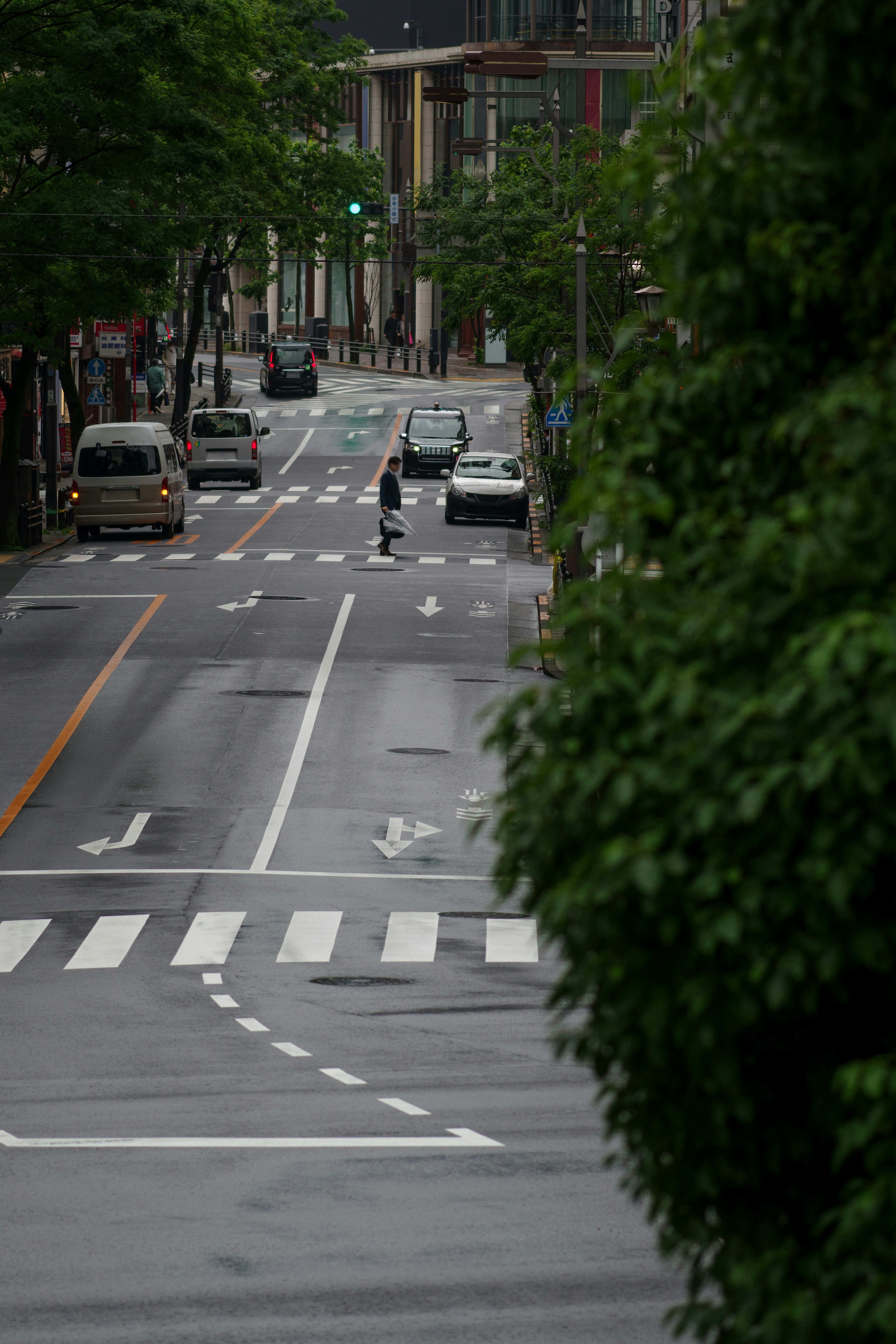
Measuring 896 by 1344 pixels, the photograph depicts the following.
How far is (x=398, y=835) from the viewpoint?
19984 millimetres

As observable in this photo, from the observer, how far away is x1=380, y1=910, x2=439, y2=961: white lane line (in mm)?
15695

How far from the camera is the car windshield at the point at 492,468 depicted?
49.5 meters

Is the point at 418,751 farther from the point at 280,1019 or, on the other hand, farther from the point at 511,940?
the point at 280,1019

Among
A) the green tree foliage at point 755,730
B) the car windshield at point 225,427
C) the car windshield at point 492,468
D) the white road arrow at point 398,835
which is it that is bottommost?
the white road arrow at point 398,835

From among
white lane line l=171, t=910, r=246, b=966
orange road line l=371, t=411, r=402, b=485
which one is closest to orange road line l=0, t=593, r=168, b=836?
white lane line l=171, t=910, r=246, b=966

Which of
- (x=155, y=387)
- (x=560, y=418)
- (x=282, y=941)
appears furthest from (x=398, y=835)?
(x=155, y=387)

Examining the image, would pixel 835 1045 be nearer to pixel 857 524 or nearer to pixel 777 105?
pixel 857 524

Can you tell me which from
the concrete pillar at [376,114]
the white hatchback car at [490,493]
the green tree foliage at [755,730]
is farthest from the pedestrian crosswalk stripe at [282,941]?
the concrete pillar at [376,114]

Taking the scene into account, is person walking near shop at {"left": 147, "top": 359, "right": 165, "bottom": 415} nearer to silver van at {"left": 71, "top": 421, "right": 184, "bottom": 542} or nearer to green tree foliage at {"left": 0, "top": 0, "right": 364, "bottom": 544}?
silver van at {"left": 71, "top": 421, "right": 184, "bottom": 542}

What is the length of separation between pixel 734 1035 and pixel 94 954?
11.6 m

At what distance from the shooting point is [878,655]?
3.95 m

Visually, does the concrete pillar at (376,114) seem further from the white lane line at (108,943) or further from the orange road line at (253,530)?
the white lane line at (108,943)

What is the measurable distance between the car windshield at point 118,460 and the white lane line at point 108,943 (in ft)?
88.2

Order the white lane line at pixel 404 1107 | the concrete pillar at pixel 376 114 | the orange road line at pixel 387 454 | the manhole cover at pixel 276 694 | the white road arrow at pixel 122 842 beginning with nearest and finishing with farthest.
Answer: the white lane line at pixel 404 1107 → the white road arrow at pixel 122 842 → the manhole cover at pixel 276 694 → the orange road line at pixel 387 454 → the concrete pillar at pixel 376 114
